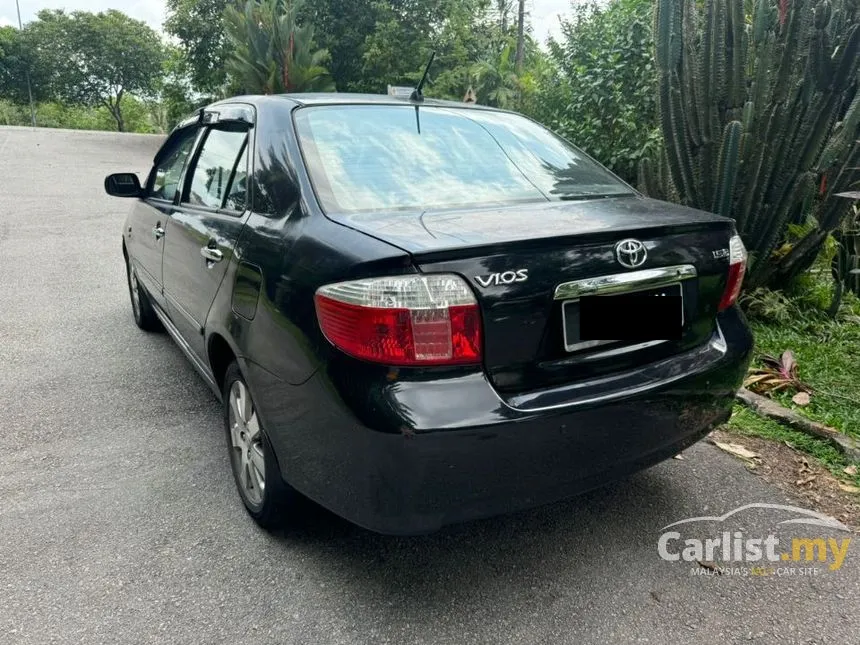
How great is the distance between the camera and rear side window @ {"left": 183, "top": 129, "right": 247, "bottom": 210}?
283 cm

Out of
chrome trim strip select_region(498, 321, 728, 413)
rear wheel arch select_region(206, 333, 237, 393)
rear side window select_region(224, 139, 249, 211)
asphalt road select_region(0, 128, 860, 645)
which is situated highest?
rear side window select_region(224, 139, 249, 211)

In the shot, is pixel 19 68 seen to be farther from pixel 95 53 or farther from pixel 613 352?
pixel 613 352

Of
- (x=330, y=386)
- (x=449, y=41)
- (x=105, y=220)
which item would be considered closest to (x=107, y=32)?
(x=449, y=41)

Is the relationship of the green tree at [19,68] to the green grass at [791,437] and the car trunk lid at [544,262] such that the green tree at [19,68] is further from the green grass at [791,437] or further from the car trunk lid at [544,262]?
the car trunk lid at [544,262]

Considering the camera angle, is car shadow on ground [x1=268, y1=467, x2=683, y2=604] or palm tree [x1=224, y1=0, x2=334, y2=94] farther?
palm tree [x1=224, y1=0, x2=334, y2=94]

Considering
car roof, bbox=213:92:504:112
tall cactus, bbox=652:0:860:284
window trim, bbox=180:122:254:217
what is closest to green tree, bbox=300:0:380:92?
tall cactus, bbox=652:0:860:284

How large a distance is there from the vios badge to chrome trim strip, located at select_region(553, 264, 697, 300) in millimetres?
117

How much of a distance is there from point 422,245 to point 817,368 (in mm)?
3125

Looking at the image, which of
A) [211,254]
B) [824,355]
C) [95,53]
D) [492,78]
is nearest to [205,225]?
[211,254]

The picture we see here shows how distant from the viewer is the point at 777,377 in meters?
3.78

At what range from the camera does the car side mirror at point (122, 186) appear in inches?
167

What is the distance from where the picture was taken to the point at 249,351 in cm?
237

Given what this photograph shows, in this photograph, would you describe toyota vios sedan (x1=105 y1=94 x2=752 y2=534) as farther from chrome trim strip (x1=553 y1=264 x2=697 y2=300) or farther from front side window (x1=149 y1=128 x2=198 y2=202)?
front side window (x1=149 y1=128 x2=198 y2=202)

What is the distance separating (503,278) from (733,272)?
1052 millimetres
